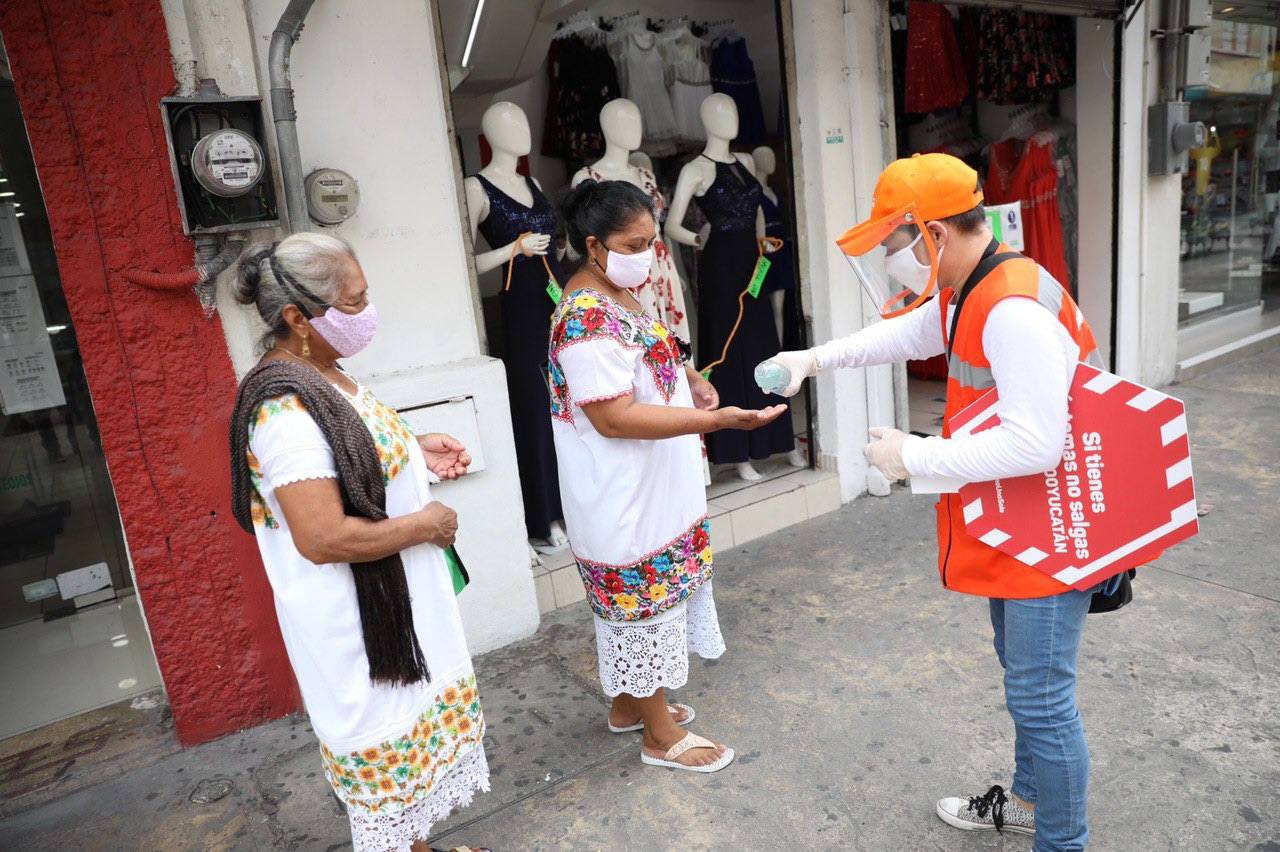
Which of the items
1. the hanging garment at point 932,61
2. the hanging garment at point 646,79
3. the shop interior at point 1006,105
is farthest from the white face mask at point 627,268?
the hanging garment at point 932,61

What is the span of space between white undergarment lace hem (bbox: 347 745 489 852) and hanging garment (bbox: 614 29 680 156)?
3.60 meters

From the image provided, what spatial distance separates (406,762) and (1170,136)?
5738 millimetres

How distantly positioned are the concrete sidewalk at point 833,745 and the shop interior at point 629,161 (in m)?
1.03

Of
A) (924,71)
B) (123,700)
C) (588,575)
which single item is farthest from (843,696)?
(924,71)

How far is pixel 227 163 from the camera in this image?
232 cm

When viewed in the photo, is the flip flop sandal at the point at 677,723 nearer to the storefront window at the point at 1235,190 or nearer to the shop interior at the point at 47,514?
the shop interior at the point at 47,514

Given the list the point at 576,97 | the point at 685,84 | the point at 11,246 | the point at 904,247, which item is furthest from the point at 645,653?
the point at 685,84

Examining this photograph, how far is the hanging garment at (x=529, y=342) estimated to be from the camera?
3.43 metres

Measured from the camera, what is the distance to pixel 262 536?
1.63 meters

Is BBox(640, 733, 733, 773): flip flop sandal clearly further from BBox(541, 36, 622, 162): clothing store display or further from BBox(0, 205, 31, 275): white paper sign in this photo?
BBox(541, 36, 622, 162): clothing store display

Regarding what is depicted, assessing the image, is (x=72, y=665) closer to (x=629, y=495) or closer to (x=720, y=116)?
(x=629, y=495)

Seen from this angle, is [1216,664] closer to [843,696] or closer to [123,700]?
[843,696]

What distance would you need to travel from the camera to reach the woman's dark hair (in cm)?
211

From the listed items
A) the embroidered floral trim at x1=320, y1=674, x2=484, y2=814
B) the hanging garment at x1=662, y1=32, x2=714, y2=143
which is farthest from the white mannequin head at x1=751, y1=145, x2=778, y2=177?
the embroidered floral trim at x1=320, y1=674, x2=484, y2=814
